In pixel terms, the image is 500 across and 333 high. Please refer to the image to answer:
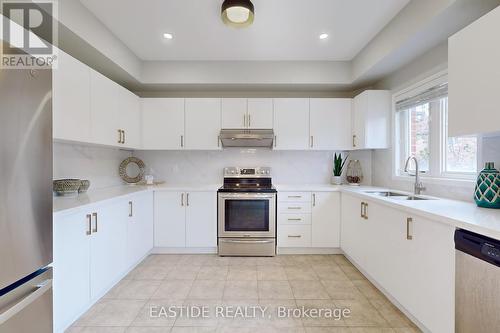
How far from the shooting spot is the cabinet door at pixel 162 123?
3338 millimetres

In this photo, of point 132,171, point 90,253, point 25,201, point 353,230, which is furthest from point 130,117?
point 353,230

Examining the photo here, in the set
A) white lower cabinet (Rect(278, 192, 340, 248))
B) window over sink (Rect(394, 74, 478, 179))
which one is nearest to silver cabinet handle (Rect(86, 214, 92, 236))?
white lower cabinet (Rect(278, 192, 340, 248))

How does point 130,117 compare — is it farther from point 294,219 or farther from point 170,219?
point 294,219

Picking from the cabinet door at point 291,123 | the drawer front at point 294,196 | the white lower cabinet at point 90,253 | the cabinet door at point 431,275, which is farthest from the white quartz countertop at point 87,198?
Answer: the cabinet door at point 431,275

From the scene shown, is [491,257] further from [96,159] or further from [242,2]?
[96,159]

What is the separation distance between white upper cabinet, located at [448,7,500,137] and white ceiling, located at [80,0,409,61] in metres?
0.84

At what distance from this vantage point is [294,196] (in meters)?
3.13

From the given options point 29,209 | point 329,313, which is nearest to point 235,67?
point 29,209

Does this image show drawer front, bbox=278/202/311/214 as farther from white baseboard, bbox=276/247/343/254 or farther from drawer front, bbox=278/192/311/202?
white baseboard, bbox=276/247/343/254

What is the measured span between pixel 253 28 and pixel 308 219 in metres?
2.34

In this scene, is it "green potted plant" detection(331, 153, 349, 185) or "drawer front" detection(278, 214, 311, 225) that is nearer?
"drawer front" detection(278, 214, 311, 225)

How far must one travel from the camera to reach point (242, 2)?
183 cm

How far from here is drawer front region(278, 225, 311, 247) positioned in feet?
10.3

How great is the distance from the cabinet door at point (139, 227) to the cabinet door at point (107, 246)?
112 mm
